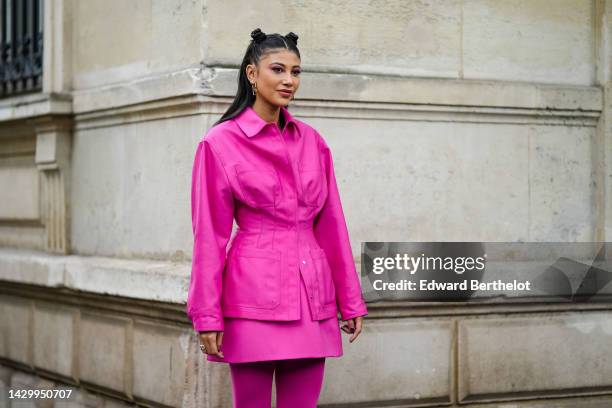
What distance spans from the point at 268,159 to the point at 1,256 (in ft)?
15.4

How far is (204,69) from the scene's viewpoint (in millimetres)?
6445

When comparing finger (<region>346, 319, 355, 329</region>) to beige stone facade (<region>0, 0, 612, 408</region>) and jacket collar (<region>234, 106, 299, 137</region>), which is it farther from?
beige stone facade (<region>0, 0, 612, 408</region>)

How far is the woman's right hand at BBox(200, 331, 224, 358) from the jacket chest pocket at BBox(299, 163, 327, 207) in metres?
0.64

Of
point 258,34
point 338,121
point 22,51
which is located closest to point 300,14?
point 338,121

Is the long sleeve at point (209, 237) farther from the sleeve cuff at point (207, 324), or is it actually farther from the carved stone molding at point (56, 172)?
the carved stone molding at point (56, 172)

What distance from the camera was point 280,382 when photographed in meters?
4.88

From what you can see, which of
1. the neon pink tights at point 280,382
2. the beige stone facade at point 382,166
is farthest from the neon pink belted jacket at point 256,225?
the beige stone facade at point 382,166

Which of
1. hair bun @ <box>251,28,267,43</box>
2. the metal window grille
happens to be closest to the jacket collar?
hair bun @ <box>251,28,267,43</box>

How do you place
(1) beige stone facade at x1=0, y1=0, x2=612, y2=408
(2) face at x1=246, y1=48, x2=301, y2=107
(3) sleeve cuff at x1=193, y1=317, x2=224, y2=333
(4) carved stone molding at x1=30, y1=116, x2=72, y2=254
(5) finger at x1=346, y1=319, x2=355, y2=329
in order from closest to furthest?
(3) sleeve cuff at x1=193, y1=317, x2=224, y2=333, (2) face at x1=246, y1=48, x2=301, y2=107, (5) finger at x1=346, y1=319, x2=355, y2=329, (1) beige stone facade at x1=0, y1=0, x2=612, y2=408, (4) carved stone molding at x1=30, y1=116, x2=72, y2=254

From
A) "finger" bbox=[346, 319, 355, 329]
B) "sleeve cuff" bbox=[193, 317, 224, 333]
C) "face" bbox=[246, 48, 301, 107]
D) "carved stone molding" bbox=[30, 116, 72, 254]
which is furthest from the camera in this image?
"carved stone molding" bbox=[30, 116, 72, 254]

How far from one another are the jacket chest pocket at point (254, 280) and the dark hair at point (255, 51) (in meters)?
0.58

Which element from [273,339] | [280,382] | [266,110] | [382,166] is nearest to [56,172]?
[382,166]

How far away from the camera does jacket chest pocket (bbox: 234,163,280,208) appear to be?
475cm

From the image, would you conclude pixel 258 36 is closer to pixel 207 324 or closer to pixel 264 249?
pixel 264 249
